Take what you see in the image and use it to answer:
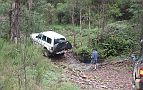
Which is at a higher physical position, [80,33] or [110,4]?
[110,4]

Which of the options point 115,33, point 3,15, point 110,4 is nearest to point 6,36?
point 3,15

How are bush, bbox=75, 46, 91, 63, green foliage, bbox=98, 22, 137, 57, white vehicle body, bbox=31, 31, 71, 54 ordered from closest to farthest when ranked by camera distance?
white vehicle body, bbox=31, 31, 71, 54 → bush, bbox=75, 46, 91, 63 → green foliage, bbox=98, 22, 137, 57

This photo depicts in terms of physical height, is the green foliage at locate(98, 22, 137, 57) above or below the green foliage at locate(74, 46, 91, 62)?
above

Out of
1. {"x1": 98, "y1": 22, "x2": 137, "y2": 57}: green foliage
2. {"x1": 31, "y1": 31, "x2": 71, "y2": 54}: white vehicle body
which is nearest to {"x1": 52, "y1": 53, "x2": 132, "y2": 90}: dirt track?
{"x1": 31, "y1": 31, "x2": 71, "y2": 54}: white vehicle body

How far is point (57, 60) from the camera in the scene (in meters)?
Answer: 21.2

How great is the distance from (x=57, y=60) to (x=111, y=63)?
10.5 ft

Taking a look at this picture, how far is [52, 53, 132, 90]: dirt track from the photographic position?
15.7 metres

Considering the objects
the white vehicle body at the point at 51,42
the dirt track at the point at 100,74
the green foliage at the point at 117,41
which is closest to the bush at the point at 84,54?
the dirt track at the point at 100,74

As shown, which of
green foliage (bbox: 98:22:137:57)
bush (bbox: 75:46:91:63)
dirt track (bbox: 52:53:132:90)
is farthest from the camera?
green foliage (bbox: 98:22:137:57)

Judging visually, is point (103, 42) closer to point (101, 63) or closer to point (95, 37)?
point (95, 37)

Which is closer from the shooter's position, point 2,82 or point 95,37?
point 2,82

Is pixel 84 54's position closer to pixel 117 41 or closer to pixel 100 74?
pixel 117 41

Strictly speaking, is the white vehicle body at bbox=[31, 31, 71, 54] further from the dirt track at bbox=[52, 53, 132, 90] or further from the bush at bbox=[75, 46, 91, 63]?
the bush at bbox=[75, 46, 91, 63]

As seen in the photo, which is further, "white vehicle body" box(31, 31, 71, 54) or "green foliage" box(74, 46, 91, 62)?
"green foliage" box(74, 46, 91, 62)
